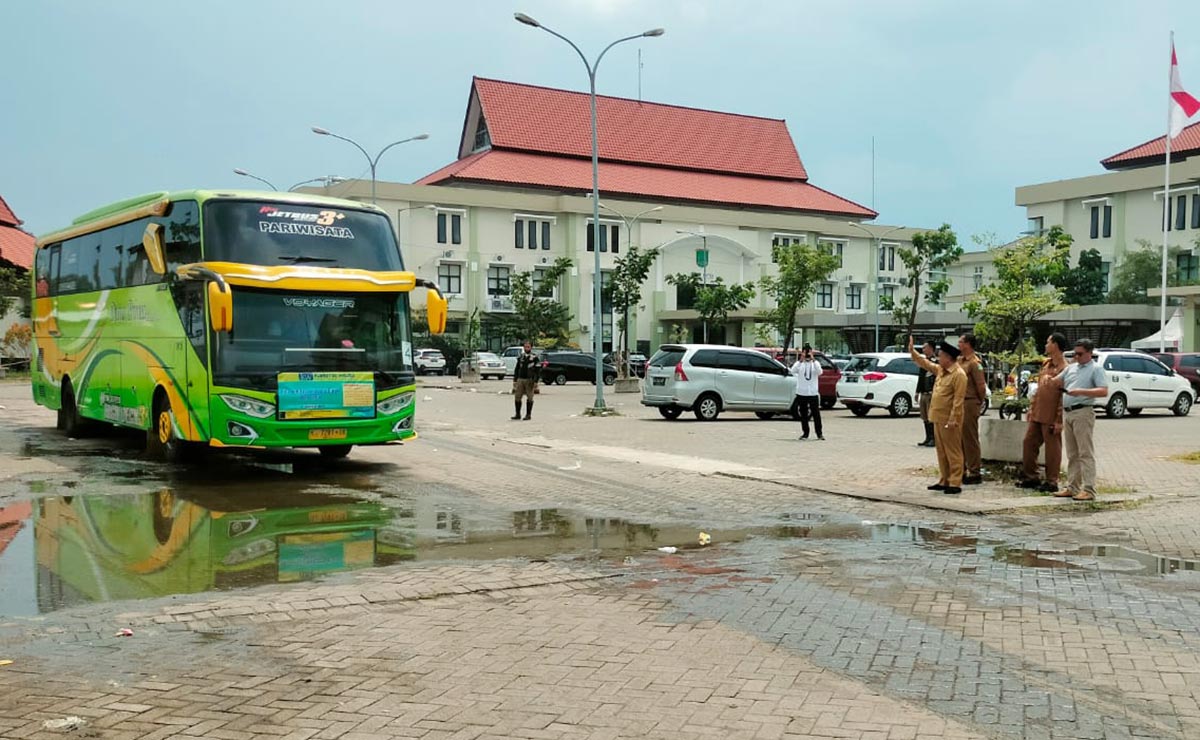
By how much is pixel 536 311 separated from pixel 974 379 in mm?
55260

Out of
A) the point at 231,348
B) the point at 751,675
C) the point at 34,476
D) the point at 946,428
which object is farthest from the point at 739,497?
the point at 34,476

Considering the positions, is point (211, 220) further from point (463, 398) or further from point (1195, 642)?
point (463, 398)

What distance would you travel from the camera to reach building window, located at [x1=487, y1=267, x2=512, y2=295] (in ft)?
235

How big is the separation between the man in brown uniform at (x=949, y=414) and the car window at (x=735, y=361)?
43.8ft

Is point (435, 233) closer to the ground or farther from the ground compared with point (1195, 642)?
farther from the ground

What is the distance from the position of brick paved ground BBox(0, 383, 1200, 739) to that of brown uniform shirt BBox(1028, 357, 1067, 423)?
1.39 m

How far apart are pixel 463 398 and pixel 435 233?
3475 cm

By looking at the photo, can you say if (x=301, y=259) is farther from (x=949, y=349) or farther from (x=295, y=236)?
(x=949, y=349)

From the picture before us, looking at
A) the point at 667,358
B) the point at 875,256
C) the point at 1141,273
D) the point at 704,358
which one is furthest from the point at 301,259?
the point at 875,256

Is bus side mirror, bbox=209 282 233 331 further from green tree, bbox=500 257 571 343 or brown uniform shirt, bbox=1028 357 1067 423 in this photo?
green tree, bbox=500 257 571 343

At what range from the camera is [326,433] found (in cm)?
1338

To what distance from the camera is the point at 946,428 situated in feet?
41.6

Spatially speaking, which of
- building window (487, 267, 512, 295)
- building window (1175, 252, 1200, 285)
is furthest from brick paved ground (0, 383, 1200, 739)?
building window (487, 267, 512, 295)

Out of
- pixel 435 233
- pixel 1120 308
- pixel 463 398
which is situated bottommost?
pixel 463 398
